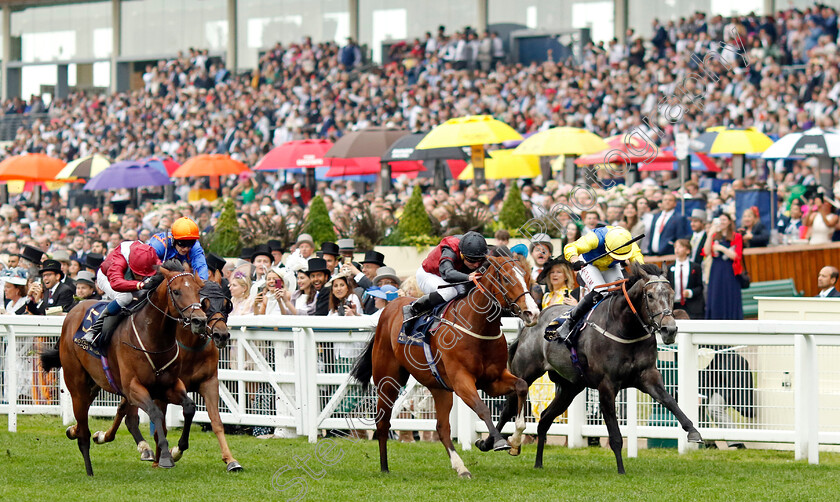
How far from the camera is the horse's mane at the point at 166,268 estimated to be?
7.96 metres

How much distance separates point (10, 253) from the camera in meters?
15.4

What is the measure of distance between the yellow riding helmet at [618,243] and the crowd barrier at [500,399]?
0.74 meters

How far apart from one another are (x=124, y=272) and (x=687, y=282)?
5438 mm

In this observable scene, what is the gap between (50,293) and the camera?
41.0ft

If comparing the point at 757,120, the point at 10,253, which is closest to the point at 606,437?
the point at 10,253

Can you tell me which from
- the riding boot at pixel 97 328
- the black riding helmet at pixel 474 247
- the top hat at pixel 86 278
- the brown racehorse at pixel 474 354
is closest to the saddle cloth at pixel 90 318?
the riding boot at pixel 97 328

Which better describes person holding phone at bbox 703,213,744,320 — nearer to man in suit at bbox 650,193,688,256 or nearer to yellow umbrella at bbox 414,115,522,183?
man in suit at bbox 650,193,688,256

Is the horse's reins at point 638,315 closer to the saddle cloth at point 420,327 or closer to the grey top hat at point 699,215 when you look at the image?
the saddle cloth at point 420,327

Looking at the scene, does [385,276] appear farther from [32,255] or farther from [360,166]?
[360,166]

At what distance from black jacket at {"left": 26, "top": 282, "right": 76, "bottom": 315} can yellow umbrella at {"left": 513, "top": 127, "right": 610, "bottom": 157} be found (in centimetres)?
659

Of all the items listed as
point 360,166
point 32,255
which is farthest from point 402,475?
point 360,166

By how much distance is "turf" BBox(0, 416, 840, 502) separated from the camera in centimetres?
707

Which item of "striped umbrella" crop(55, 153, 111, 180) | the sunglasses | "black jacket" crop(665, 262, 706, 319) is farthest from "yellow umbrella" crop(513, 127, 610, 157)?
"striped umbrella" crop(55, 153, 111, 180)

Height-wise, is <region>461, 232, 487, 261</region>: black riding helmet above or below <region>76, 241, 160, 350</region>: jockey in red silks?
above
